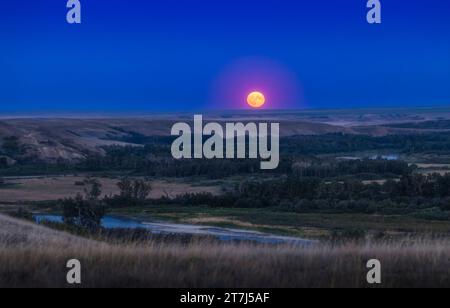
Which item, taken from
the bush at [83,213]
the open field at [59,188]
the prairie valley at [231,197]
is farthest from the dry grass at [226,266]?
the open field at [59,188]

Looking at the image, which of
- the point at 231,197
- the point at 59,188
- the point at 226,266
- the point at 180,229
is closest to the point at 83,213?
the point at 180,229

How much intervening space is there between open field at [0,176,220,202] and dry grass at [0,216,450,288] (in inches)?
1475

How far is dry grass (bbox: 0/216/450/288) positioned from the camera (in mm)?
8695

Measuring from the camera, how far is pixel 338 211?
41.7m

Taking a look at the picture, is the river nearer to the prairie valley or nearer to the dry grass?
the prairie valley

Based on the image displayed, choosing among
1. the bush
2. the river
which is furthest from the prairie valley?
the bush

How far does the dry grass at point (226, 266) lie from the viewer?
870 centimetres

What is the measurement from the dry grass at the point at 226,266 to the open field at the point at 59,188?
123 ft

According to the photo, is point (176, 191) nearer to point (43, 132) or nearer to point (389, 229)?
point (389, 229)

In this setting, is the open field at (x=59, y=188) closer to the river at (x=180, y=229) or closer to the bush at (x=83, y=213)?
the river at (x=180, y=229)
